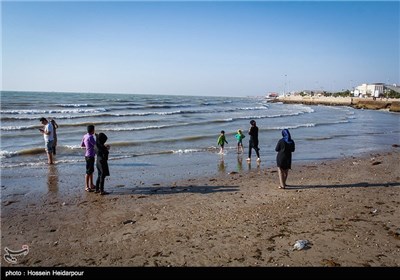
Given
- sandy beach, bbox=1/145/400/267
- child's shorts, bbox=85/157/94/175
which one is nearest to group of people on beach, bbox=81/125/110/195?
child's shorts, bbox=85/157/94/175

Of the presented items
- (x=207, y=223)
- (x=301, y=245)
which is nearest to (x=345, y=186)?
(x=301, y=245)

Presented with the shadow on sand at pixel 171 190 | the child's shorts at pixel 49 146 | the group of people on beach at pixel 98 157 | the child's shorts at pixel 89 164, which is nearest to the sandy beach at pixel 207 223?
the shadow on sand at pixel 171 190

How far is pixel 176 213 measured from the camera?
273 inches

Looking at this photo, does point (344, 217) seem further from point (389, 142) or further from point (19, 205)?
point (389, 142)

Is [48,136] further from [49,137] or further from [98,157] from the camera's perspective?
[98,157]

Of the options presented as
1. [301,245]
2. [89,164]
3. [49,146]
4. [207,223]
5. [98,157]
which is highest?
[98,157]

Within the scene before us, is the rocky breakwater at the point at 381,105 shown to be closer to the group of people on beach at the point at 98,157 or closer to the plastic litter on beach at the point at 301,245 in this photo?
the group of people on beach at the point at 98,157

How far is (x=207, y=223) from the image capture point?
6.29 m

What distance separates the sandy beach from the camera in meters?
4.90

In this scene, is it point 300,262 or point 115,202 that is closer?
point 300,262
